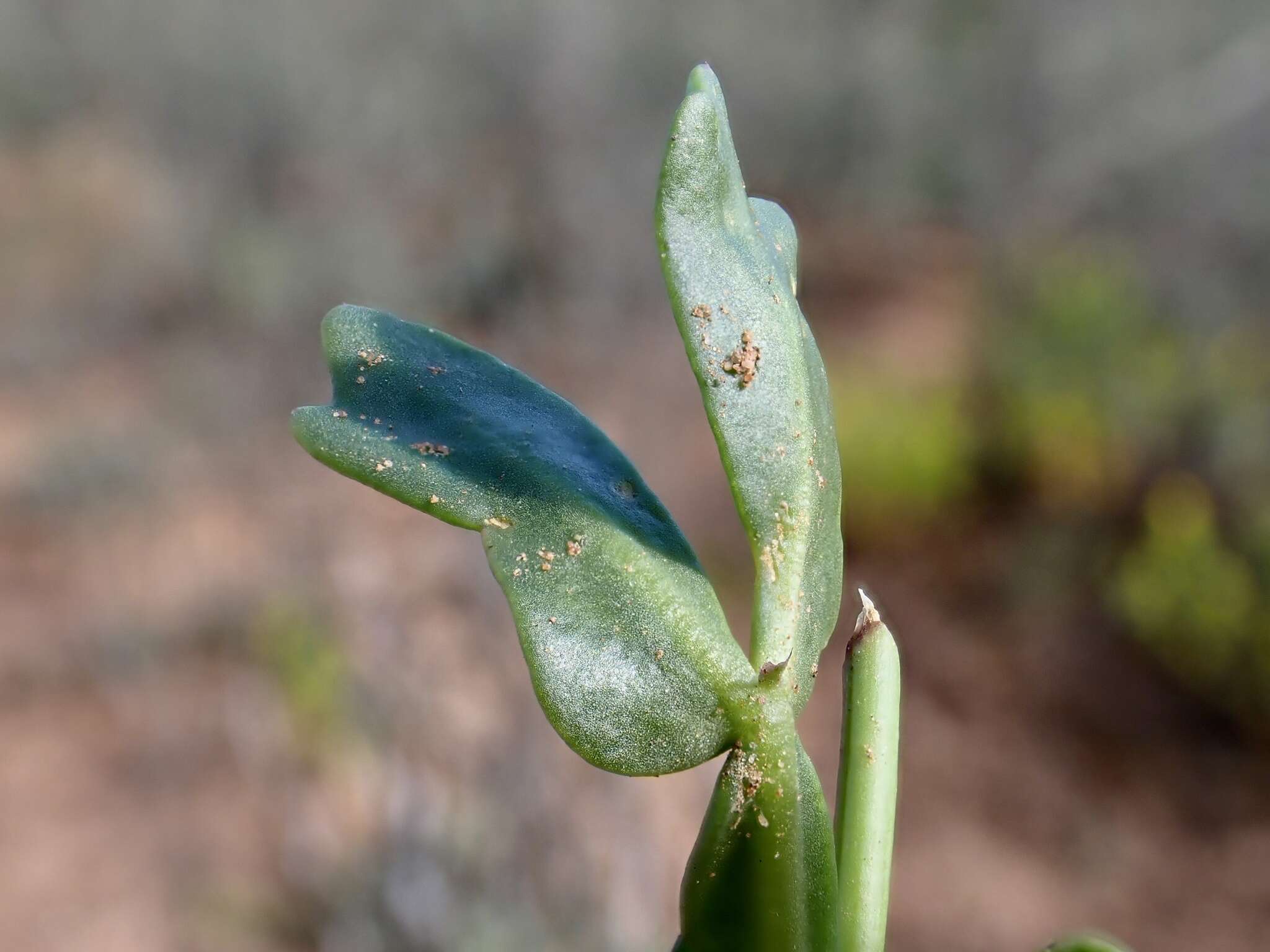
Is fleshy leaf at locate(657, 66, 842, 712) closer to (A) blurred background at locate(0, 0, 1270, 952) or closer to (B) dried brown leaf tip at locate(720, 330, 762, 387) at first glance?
(B) dried brown leaf tip at locate(720, 330, 762, 387)

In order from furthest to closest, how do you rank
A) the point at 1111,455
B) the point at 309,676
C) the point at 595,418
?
the point at 1111,455 → the point at 595,418 → the point at 309,676

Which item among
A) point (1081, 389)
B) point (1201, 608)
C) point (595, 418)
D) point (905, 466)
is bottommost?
point (1201, 608)

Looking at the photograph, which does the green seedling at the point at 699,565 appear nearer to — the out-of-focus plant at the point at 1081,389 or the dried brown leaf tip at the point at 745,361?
the dried brown leaf tip at the point at 745,361

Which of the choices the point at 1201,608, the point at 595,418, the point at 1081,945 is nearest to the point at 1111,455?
the point at 1201,608

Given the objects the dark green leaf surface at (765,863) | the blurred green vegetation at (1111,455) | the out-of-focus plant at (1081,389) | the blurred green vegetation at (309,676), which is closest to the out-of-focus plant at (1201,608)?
the blurred green vegetation at (1111,455)

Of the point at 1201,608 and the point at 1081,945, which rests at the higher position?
the point at 1201,608

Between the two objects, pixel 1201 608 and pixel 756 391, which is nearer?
pixel 756 391

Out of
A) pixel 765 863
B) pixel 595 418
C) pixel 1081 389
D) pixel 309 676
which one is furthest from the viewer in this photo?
pixel 1081 389

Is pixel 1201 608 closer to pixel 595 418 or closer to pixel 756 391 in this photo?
pixel 595 418

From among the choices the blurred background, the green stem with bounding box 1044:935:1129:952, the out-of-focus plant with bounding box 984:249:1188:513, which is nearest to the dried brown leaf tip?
the green stem with bounding box 1044:935:1129:952
